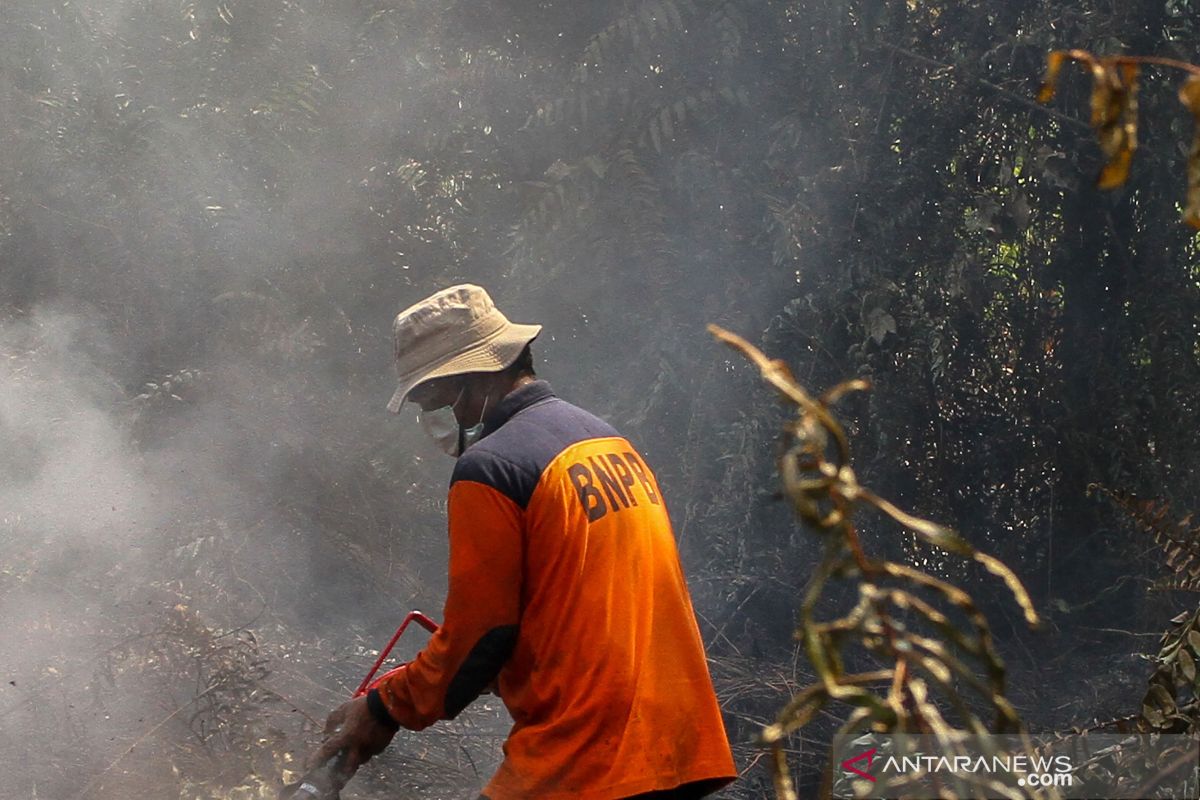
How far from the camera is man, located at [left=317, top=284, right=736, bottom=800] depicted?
2.53 m

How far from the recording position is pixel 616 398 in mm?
6270

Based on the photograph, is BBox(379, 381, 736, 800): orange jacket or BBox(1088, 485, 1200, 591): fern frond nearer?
BBox(379, 381, 736, 800): orange jacket

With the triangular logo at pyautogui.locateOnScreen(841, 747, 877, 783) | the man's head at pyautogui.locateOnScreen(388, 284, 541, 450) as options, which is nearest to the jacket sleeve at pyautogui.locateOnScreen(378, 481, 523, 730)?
the man's head at pyautogui.locateOnScreen(388, 284, 541, 450)

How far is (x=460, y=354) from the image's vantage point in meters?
2.81

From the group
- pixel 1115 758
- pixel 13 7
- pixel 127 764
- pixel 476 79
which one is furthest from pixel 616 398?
pixel 13 7

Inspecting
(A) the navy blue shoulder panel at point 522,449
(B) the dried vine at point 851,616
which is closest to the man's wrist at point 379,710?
(A) the navy blue shoulder panel at point 522,449

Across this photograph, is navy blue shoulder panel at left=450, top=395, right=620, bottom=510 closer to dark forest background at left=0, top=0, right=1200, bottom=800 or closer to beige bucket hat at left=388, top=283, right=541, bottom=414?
beige bucket hat at left=388, top=283, right=541, bottom=414

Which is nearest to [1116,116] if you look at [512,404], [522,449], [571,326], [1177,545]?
[522,449]

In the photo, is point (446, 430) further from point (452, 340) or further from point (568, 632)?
point (568, 632)

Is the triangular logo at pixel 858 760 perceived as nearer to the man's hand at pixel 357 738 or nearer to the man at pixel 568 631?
the man at pixel 568 631

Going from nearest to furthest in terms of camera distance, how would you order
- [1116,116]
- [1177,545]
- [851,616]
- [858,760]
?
[851,616] → [1116,116] → [858,760] → [1177,545]

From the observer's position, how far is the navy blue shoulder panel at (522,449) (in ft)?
8.43

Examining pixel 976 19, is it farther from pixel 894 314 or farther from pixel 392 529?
pixel 392 529

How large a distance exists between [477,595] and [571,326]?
3.94 meters
